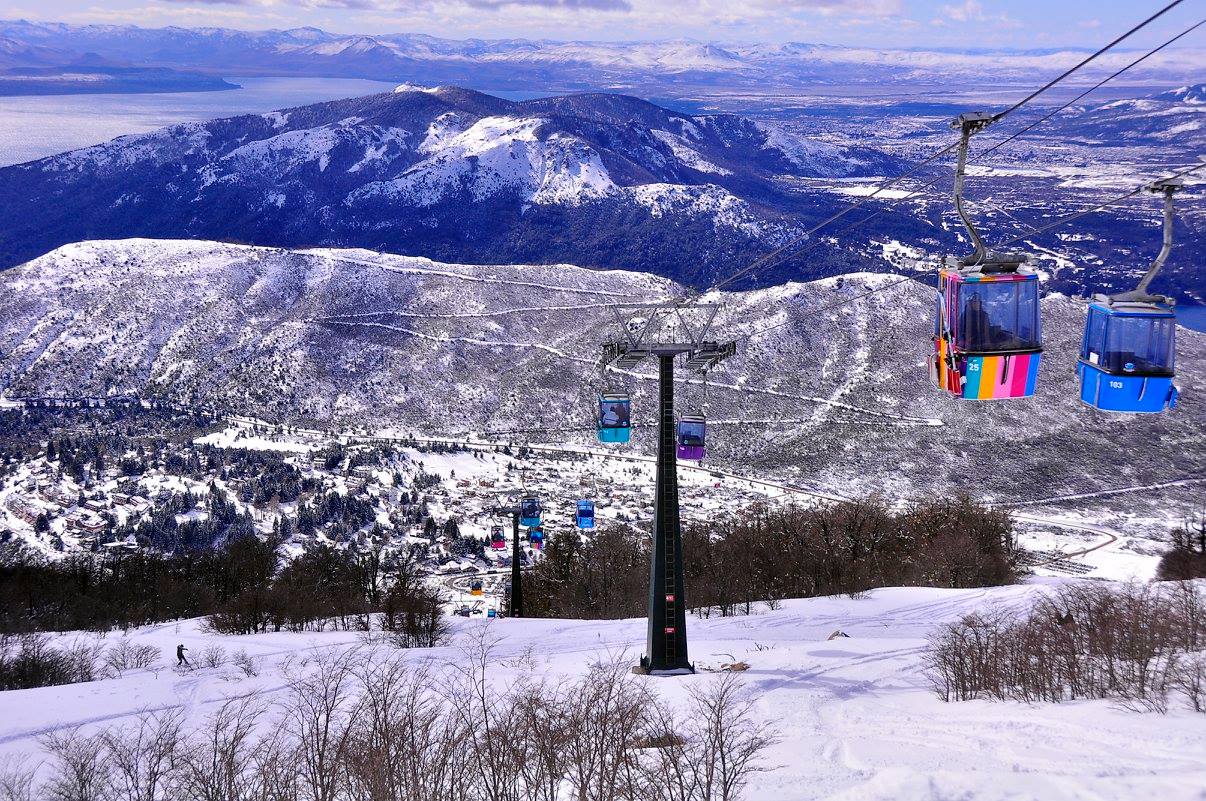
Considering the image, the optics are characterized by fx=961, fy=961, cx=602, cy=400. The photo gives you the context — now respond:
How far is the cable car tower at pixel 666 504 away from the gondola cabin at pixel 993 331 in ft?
27.3

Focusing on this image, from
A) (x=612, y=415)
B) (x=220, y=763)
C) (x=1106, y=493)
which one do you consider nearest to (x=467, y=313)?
(x=1106, y=493)

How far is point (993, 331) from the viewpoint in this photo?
16.1 m

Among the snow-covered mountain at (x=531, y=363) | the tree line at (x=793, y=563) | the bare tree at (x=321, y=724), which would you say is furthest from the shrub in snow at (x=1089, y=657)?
the snow-covered mountain at (x=531, y=363)

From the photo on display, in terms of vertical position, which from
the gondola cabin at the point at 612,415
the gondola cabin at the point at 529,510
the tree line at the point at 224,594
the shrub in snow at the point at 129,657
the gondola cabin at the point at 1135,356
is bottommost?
the tree line at the point at 224,594

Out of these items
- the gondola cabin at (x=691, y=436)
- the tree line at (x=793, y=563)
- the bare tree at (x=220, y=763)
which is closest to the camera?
the bare tree at (x=220, y=763)

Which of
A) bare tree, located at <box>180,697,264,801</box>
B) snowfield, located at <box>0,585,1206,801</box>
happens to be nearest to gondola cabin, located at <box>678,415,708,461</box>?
snowfield, located at <box>0,585,1206,801</box>

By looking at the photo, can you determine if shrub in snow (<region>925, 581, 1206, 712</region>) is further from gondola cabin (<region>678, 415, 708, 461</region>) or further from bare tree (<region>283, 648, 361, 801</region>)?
bare tree (<region>283, 648, 361, 801</region>)

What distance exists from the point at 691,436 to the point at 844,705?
8.31 meters

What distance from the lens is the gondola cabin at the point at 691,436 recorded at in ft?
90.5

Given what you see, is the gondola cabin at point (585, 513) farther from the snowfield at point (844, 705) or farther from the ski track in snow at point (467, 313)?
the ski track in snow at point (467, 313)

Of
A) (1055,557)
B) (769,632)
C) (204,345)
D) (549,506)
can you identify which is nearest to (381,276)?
(204,345)

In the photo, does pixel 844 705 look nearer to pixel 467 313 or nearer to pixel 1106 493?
pixel 1106 493

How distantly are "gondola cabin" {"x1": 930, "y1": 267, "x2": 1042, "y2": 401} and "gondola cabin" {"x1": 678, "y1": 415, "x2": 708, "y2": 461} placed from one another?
11671 millimetres

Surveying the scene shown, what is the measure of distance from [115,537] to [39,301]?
95.0 meters
